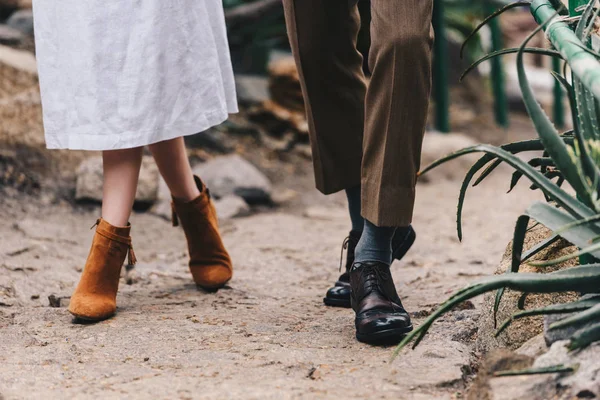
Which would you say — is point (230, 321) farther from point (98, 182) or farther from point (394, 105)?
point (98, 182)

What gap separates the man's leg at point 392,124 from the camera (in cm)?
168

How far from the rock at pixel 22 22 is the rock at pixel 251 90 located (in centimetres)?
119

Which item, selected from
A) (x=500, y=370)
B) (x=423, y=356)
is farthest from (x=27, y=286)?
(x=500, y=370)

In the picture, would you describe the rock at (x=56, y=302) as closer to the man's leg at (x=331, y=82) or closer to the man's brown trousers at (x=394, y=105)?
the man's leg at (x=331, y=82)

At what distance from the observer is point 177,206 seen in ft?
7.64

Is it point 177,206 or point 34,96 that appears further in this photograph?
point 34,96

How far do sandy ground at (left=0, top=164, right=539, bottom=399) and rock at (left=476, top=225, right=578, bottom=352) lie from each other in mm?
55

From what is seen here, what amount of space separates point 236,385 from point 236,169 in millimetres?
2556

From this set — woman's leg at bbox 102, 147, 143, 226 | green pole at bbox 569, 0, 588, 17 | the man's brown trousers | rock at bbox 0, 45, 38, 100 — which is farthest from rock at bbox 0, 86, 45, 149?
green pole at bbox 569, 0, 588, 17

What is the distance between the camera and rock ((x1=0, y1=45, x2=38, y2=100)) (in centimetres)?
361

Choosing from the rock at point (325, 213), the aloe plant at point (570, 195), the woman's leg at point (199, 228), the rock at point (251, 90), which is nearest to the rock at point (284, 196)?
the rock at point (325, 213)

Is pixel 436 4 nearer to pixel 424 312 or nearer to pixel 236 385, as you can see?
pixel 424 312

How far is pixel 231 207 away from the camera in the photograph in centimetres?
371

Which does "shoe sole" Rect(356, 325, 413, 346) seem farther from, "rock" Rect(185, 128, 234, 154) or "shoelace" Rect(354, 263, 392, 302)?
"rock" Rect(185, 128, 234, 154)
